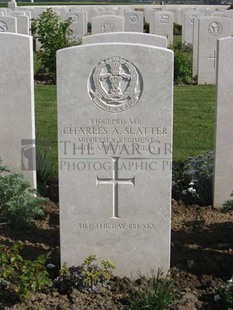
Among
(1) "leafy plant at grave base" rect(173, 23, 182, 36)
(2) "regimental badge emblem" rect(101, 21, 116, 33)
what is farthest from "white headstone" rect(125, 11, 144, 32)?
(2) "regimental badge emblem" rect(101, 21, 116, 33)

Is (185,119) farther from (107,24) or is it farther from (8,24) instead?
(107,24)

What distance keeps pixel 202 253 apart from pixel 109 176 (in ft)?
3.38

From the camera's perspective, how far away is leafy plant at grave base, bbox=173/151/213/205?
6.55m

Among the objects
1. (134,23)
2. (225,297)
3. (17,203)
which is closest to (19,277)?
(225,297)

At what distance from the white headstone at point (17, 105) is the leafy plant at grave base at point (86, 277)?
192cm

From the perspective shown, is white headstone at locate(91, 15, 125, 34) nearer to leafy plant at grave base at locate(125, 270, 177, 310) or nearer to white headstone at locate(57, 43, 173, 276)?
white headstone at locate(57, 43, 173, 276)

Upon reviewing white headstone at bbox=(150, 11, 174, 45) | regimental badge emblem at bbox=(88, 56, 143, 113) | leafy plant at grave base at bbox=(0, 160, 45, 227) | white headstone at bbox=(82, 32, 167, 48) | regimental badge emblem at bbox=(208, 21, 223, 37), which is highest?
white headstone at bbox=(150, 11, 174, 45)

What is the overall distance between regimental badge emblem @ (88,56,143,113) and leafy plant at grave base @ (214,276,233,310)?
1304mm

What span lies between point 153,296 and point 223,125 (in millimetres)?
2478

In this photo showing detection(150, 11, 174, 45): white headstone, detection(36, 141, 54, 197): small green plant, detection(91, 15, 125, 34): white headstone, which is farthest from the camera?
detection(150, 11, 174, 45): white headstone

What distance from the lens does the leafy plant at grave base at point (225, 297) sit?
416cm

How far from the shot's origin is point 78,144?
453cm

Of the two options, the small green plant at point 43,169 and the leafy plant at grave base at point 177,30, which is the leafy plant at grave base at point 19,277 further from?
the leafy plant at grave base at point 177,30

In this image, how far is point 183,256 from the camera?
5.08 metres
